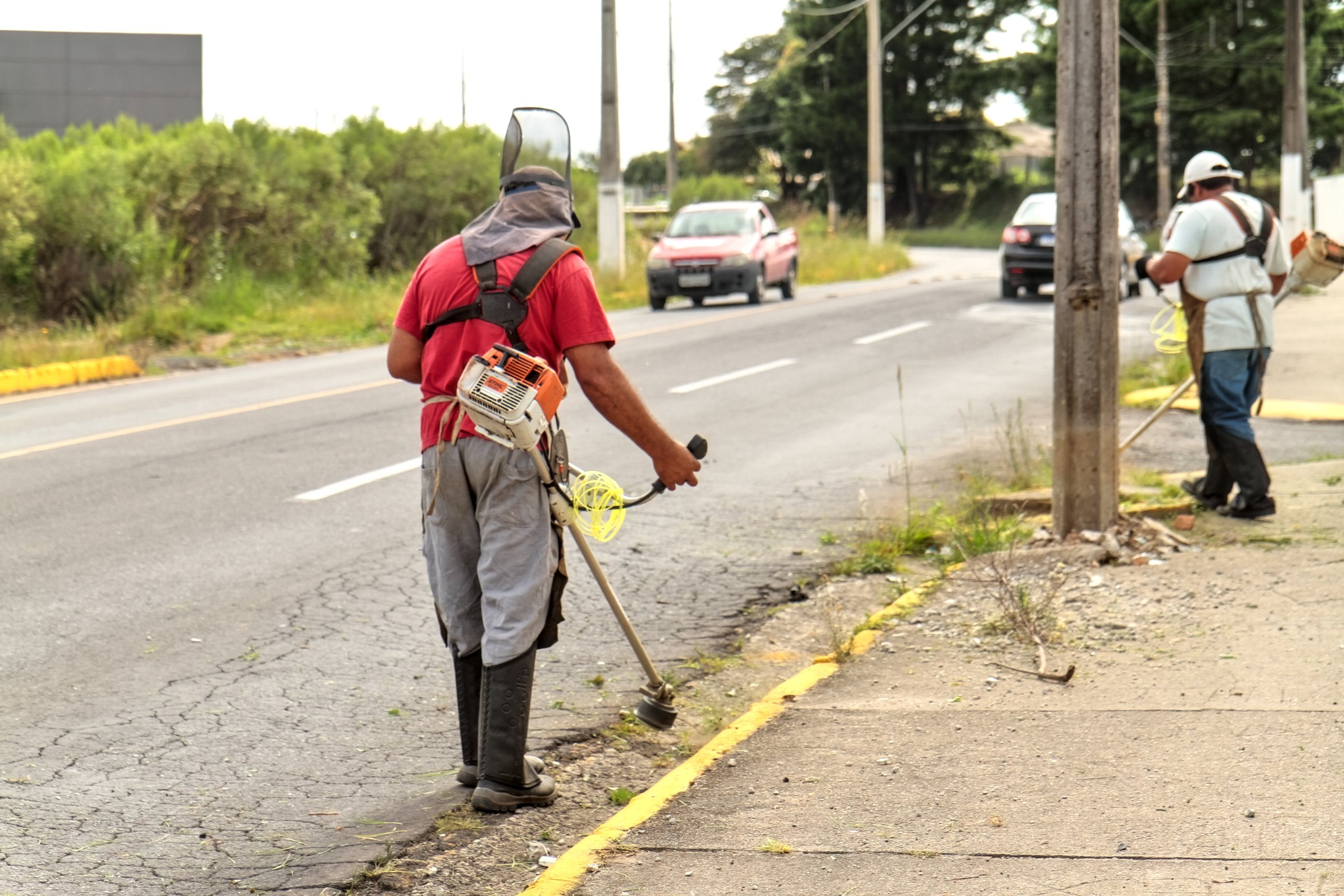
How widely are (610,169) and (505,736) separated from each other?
23.9 meters

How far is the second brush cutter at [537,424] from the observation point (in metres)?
3.87

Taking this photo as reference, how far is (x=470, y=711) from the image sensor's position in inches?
175

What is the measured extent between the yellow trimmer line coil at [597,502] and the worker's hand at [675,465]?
0.14 m

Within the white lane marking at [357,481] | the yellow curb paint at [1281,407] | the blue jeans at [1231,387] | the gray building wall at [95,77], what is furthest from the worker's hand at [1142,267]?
the gray building wall at [95,77]

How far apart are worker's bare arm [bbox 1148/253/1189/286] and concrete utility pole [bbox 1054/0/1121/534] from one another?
448 mm

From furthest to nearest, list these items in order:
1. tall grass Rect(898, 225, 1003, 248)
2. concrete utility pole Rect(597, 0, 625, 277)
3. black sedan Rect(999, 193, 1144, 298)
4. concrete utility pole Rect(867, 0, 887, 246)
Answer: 1. tall grass Rect(898, 225, 1003, 248)
2. concrete utility pole Rect(867, 0, 887, 246)
3. concrete utility pole Rect(597, 0, 625, 277)
4. black sedan Rect(999, 193, 1144, 298)

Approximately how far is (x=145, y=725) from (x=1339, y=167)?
58.7m

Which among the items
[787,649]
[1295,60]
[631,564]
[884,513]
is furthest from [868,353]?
[1295,60]

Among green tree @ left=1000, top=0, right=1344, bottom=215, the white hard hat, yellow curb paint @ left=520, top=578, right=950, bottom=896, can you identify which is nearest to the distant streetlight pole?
green tree @ left=1000, top=0, right=1344, bottom=215

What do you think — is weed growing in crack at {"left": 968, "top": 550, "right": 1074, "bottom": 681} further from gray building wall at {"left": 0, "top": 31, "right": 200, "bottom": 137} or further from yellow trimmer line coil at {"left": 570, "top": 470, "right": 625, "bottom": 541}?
gray building wall at {"left": 0, "top": 31, "right": 200, "bottom": 137}

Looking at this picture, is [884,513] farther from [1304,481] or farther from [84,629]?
[84,629]

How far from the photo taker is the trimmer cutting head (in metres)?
4.84

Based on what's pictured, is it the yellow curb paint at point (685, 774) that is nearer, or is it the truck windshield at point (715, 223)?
the yellow curb paint at point (685, 774)

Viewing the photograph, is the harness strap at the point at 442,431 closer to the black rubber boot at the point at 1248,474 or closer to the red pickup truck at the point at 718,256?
the black rubber boot at the point at 1248,474
